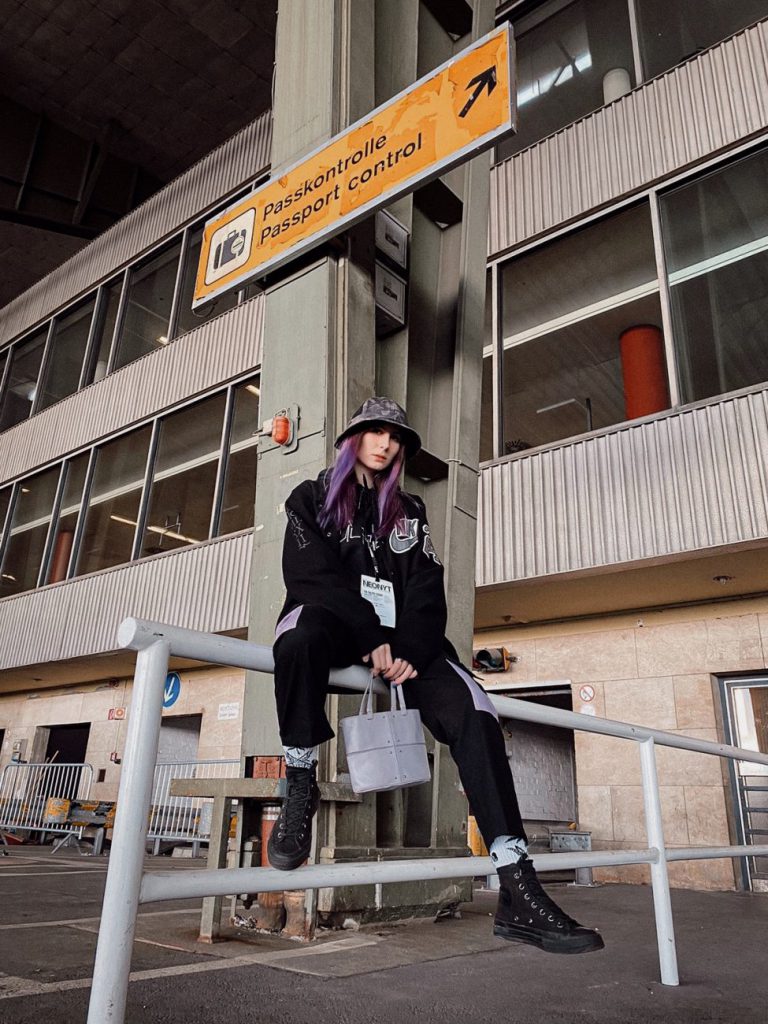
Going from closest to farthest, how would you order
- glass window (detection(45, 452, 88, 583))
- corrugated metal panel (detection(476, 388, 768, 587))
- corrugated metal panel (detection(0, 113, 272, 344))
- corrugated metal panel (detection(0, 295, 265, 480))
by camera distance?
1. corrugated metal panel (detection(476, 388, 768, 587))
2. corrugated metal panel (detection(0, 295, 265, 480))
3. corrugated metal panel (detection(0, 113, 272, 344))
4. glass window (detection(45, 452, 88, 583))

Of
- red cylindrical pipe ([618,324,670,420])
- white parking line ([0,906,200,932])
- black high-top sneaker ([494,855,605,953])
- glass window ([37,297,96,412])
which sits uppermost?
glass window ([37,297,96,412])

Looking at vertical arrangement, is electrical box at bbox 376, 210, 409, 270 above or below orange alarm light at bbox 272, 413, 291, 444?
above

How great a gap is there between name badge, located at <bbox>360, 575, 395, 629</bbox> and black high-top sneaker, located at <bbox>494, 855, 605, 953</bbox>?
0.81m

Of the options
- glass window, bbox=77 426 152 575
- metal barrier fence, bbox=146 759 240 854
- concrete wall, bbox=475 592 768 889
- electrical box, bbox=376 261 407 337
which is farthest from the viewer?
glass window, bbox=77 426 152 575

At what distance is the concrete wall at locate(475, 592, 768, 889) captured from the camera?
8836 mm

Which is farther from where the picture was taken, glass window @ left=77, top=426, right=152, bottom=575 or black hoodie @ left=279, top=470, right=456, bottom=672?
glass window @ left=77, top=426, right=152, bottom=575

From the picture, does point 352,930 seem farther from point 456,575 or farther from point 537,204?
point 537,204

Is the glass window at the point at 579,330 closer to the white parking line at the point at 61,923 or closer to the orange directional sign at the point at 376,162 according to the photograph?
the orange directional sign at the point at 376,162

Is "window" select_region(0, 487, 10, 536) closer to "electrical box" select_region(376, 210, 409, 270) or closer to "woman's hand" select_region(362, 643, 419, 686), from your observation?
"electrical box" select_region(376, 210, 409, 270)

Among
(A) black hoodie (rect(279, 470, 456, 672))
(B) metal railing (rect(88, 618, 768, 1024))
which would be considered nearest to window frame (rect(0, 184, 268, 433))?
(A) black hoodie (rect(279, 470, 456, 672))

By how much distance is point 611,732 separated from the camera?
2918 millimetres

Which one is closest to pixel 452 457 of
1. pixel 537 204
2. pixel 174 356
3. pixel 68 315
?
pixel 537 204

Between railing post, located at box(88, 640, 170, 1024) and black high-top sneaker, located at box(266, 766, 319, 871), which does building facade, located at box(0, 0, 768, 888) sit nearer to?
black high-top sneaker, located at box(266, 766, 319, 871)

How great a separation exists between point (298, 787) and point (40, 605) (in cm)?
1456
